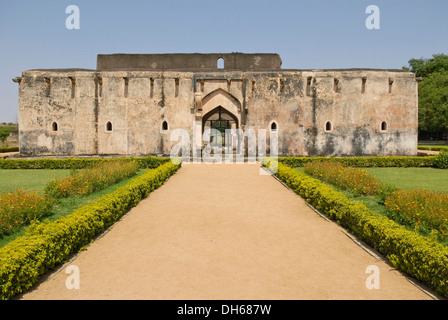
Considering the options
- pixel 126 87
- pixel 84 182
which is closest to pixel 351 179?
pixel 84 182

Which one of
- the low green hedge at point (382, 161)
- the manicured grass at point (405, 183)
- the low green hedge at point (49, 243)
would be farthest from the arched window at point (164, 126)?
the low green hedge at point (49, 243)

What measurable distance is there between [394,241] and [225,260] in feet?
8.28

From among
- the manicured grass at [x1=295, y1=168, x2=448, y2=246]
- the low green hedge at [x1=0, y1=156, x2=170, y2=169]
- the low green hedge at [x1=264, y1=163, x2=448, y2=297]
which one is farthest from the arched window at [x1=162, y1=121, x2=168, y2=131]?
the low green hedge at [x1=264, y1=163, x2=448, y2=297]

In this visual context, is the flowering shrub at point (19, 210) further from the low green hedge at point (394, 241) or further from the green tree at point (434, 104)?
the green tree at point (434, 104)

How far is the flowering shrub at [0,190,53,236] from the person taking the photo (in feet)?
21.6

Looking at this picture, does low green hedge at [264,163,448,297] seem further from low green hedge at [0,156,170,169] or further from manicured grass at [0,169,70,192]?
low green hedge at [0,156,170,169]

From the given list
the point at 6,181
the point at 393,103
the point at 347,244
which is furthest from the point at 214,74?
the point at 347,244

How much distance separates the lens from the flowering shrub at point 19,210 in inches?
259

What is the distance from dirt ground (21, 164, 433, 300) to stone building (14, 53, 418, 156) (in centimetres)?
1187

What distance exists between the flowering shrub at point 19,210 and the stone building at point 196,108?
502 inches

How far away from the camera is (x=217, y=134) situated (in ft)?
131
